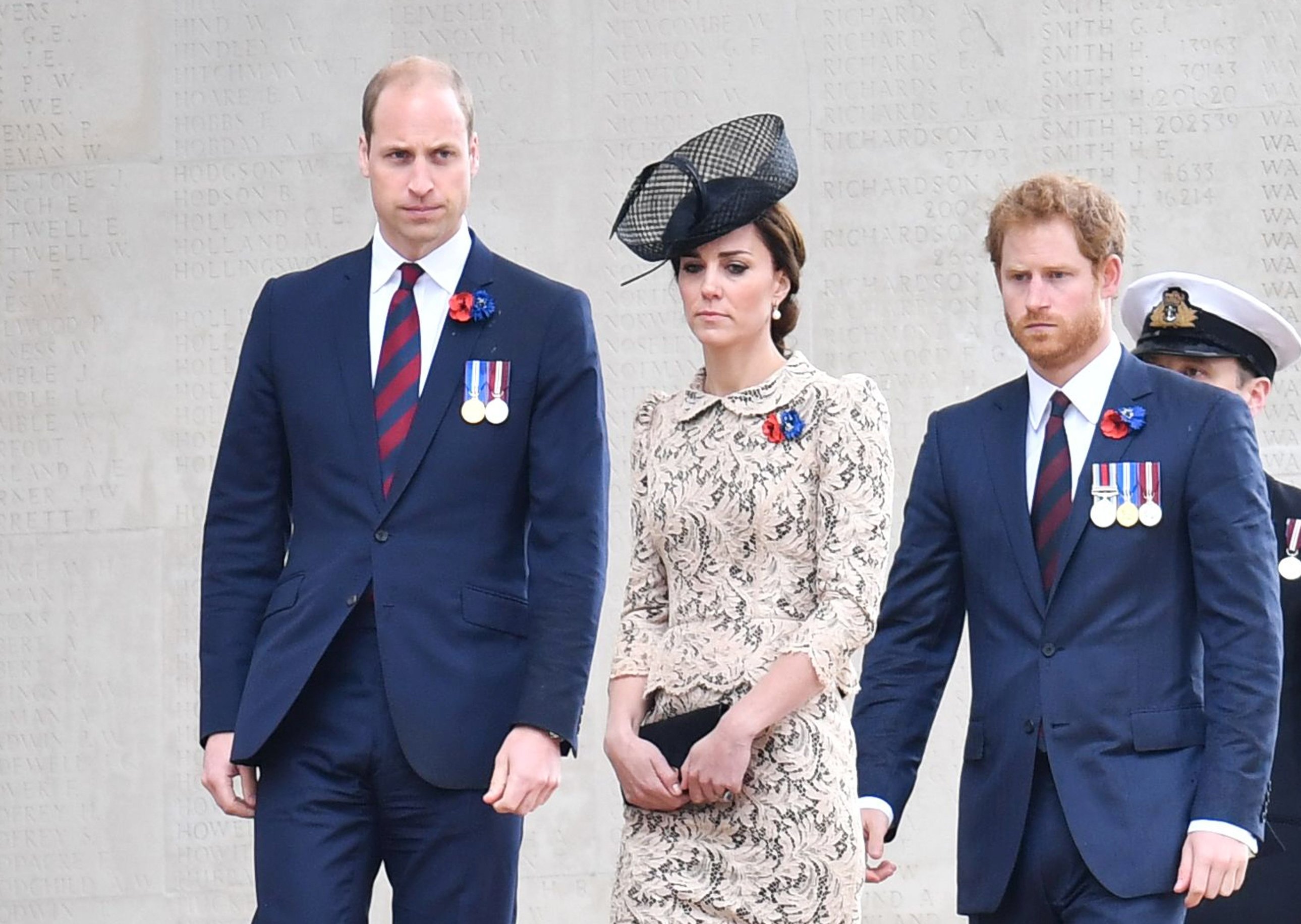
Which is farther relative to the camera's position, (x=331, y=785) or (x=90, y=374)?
(x=90, y=374)

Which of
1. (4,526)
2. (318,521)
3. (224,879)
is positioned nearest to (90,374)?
(4,526)

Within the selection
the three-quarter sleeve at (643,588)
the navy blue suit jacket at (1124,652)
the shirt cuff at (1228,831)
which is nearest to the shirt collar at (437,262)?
the three-quarter sleeve at (643,588)

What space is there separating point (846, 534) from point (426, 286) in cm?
74

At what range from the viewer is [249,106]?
6.18 metres

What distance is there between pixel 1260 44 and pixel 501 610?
154 inches

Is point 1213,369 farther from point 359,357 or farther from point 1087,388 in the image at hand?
point 359,357

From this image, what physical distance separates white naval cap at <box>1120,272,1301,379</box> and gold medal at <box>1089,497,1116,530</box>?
2.98 feet

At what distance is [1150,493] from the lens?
2.80 meters

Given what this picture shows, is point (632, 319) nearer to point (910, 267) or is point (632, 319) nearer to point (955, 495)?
point (910, 267)

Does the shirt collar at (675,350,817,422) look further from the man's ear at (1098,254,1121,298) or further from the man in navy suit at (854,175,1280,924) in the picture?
the man's ear at (1098,254,1121,298)

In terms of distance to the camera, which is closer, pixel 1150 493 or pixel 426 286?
pixel 1150 493

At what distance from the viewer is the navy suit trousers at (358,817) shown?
Result: 9.10 ft

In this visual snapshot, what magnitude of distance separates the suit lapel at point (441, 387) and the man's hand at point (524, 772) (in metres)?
0.39

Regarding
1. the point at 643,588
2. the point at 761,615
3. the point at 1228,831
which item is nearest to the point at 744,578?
the point at 761,615
